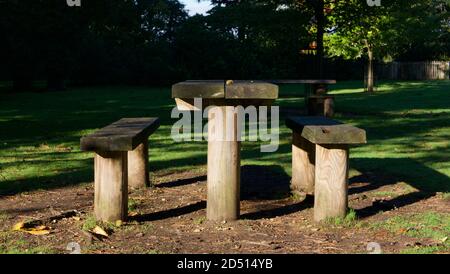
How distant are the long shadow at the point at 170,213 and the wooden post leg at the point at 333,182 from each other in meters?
1.24

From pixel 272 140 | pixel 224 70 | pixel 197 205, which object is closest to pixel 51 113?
pixel 272 140

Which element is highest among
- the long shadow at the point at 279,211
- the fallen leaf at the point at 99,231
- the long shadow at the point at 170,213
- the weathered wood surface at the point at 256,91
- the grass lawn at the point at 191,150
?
the weathered wood surface at the point at 256,91

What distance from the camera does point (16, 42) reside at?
28125 millimetres

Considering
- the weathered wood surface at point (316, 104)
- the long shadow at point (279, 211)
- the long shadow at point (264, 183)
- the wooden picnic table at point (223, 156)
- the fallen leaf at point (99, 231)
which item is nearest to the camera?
the fallen leaf at point (99, 231)

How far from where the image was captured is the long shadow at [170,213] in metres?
5.61

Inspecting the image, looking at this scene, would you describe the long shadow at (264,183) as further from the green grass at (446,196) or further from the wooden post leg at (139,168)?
the green grass at (446,196)

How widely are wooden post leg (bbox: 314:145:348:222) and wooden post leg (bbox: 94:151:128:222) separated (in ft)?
5.36

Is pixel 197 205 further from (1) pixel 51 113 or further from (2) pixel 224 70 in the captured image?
(2) pixel 224 70

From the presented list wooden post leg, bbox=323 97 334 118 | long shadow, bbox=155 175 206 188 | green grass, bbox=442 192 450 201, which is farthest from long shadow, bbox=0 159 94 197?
wooden post leg, bbox=323 97 334 118

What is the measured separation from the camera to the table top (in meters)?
5.15

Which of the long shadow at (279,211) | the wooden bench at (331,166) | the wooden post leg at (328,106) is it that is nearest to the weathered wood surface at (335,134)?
the wooden bench at (331,166)

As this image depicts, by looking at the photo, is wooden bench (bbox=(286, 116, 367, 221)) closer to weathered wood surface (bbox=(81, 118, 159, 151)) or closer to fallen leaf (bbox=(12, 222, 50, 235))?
weathered wood surface (bbox=(81, 118, 159, 151))

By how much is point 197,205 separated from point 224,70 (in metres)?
29.1
